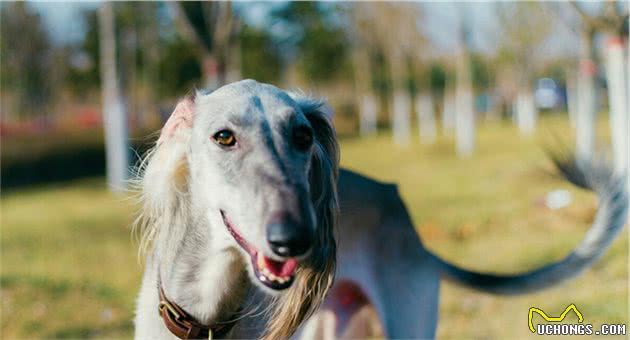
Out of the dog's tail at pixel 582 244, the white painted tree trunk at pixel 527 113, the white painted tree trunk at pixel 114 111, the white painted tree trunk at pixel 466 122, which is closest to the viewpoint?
the dog's tail at pixel 582 244

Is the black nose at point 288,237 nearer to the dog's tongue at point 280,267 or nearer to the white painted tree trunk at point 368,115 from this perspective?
the dog's tongue at point 280,267

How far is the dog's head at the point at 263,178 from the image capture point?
6.15ft

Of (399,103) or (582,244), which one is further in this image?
(399,103)

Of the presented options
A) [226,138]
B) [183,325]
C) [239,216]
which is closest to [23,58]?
[183,325]

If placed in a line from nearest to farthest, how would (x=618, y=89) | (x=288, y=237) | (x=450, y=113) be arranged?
(x=288, y=237), (x=618, y=89), (x=450, y=113)

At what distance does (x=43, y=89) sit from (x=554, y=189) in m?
13.8

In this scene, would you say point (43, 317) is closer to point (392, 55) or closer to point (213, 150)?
point (213, 150)

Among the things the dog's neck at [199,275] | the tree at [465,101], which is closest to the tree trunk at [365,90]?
the tree at [465,101]

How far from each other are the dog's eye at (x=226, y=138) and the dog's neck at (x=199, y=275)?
29cm

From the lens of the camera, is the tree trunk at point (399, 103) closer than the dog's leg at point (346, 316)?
No

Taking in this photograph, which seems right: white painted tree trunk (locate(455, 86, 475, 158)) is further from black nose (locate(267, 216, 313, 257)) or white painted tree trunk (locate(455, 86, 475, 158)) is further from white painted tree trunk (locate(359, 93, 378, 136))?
black nose (locate(267, 216, 313, 257))

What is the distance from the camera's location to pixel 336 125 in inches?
307

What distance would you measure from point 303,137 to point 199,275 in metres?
0.55

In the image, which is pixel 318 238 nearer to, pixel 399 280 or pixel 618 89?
pixel 399 280
